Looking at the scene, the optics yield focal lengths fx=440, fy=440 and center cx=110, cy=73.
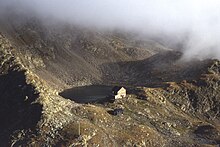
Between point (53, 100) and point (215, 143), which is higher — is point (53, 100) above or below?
above

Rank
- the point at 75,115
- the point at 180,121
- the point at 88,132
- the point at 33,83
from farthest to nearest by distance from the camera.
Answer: the point at 180,121 → the point at 33,83 → the point at 75,115 → the point at 88,132

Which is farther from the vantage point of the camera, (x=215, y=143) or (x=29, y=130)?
(x=215, y=143)

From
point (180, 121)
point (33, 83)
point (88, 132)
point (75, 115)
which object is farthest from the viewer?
point (180, 121)

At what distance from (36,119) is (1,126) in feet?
45.2

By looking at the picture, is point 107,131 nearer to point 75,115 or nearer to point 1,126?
point 75,115

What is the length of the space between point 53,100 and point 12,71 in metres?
37.9

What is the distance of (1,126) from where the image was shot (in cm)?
14188

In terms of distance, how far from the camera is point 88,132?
435 feet

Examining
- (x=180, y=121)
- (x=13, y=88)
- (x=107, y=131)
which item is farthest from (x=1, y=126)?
(x=180, y=121)

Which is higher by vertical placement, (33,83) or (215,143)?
(33,83)

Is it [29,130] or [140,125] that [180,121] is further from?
[29,130]

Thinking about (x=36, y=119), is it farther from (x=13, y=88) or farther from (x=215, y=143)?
(x=215, y=143)

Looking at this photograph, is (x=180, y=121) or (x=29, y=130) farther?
(x=180, y=121)

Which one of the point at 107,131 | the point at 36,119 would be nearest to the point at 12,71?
the point at 36,119
